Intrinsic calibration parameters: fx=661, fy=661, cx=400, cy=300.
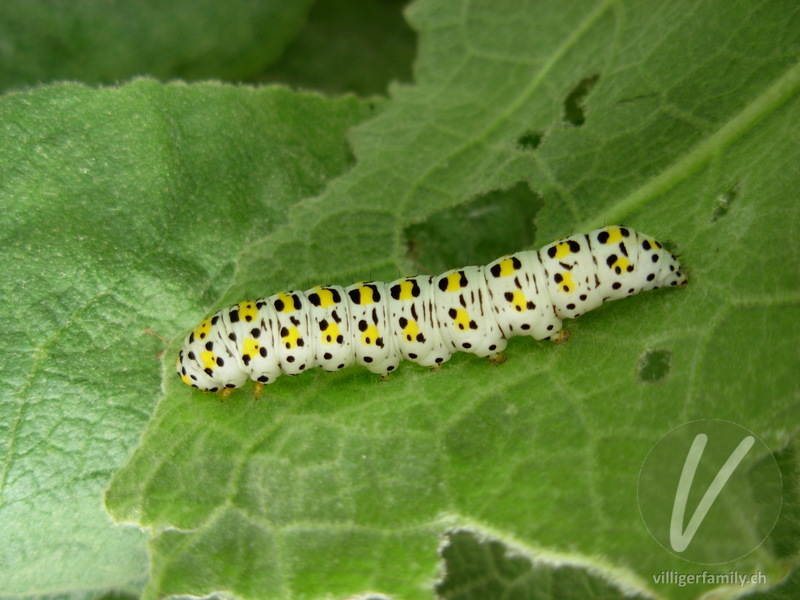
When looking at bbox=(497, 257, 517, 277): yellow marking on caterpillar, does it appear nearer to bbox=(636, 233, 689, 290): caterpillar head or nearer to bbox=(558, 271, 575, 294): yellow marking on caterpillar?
bbox=(558, 271, 575, 294): yellow marking on caterpillar

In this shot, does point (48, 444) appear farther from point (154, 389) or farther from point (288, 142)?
point (288, 142)

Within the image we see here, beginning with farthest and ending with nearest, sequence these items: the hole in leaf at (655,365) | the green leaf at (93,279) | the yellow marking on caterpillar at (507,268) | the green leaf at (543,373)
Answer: the yellow marking on caterpillar at (507,268) < the green leaf at (93,279) < the hole in leaf at (655,365) < the green leaf at (543,373)

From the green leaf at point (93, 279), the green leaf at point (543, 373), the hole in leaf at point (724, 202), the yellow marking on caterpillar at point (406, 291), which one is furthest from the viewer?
the yellow marking on caterpillar at point (406, 291)

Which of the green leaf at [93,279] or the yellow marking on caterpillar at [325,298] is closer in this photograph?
the green leaf at [93,279]

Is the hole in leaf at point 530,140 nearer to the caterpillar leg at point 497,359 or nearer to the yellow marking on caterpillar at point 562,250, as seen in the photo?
the yellow marking on caterpillar at point 562,250

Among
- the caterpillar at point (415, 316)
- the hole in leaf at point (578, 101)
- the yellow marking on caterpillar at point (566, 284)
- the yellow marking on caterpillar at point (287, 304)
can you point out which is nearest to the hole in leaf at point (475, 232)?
the caterpillar at point (415, 316)

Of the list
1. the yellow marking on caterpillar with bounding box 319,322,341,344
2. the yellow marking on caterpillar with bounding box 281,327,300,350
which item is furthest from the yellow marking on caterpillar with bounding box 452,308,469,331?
the yellow marking on caterpillar with bounding box 281,327,300,350

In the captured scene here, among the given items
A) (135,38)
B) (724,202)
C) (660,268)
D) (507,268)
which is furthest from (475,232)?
(135,38)
